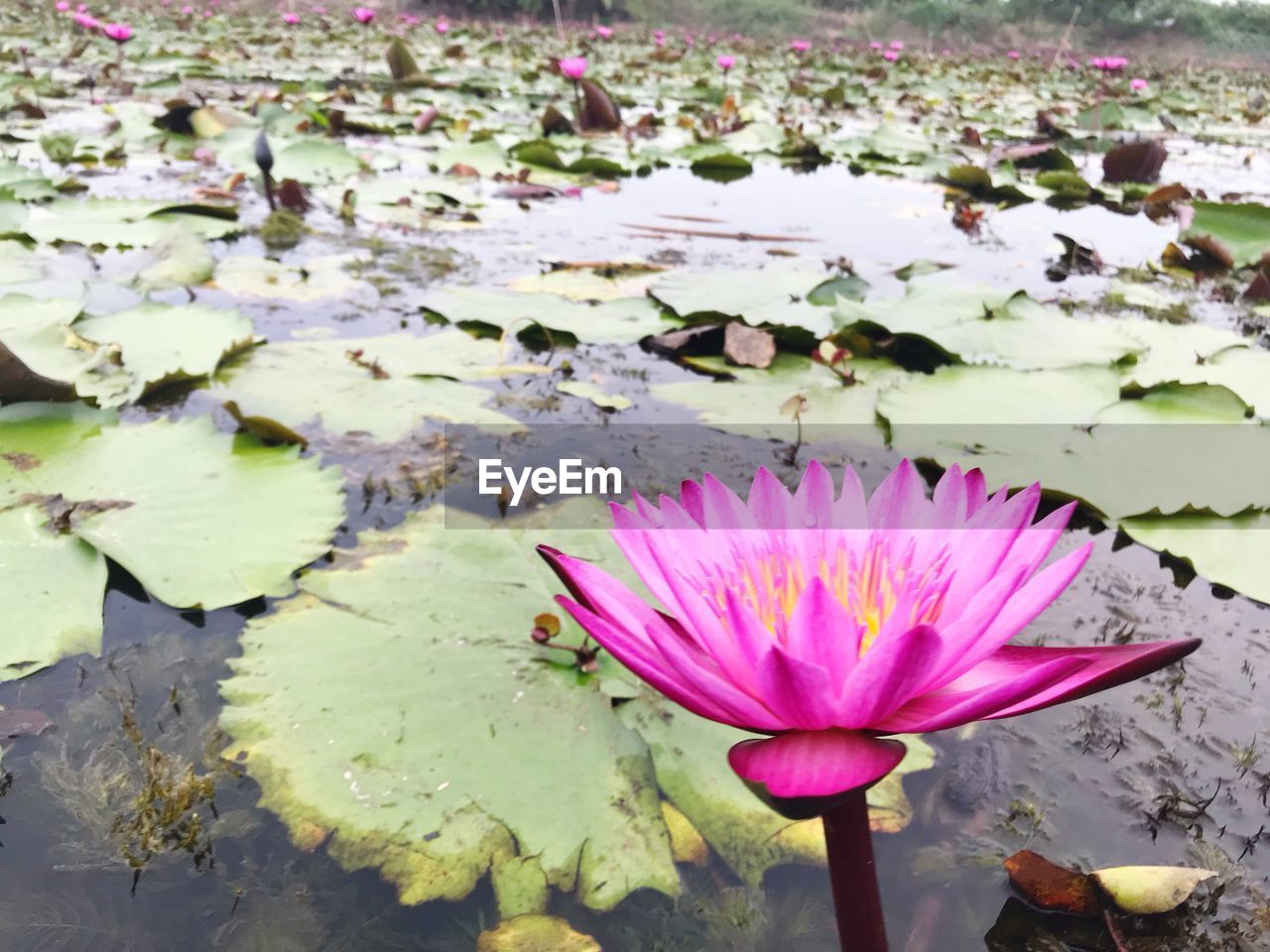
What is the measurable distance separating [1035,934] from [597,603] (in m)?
0.59

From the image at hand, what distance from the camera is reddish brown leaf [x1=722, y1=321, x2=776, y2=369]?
2203 mm

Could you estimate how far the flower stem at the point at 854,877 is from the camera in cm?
63

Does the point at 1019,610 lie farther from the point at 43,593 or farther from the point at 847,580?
the point at 43,593

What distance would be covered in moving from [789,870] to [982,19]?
24.1m

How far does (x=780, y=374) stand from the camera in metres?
2.17

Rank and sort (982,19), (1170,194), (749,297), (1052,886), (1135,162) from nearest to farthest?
1. (1052,886)
2. (749,297)
3. (1170,194)
4. (1135,162)
5. (982,19)

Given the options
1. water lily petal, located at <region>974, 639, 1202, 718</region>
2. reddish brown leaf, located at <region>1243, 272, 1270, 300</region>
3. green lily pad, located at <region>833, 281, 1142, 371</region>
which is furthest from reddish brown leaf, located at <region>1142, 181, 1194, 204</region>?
water lily petal, located at <region>974, 639, 1202, 718</region>

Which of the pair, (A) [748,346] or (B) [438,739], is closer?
(B) [438,739]

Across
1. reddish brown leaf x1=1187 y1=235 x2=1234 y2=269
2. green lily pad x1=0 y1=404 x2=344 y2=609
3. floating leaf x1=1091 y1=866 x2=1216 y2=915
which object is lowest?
floating leaf x1=1091 y1=866 x2=1216 y2=915

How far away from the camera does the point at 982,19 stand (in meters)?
20.6

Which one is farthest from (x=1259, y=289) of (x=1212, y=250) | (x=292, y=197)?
(x=292, y=197)

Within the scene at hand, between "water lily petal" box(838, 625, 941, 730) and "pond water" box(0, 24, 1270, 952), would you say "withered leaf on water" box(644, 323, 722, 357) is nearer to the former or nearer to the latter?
"pond water" box(0, 24, 1270, 952)

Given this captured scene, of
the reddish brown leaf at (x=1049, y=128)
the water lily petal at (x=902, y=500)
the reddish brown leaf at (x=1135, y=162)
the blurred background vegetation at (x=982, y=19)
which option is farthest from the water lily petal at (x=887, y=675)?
the blurred background vegetation at (x=982, y=19)

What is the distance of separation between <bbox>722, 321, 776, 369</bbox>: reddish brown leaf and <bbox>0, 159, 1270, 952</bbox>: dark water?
3.00ft
